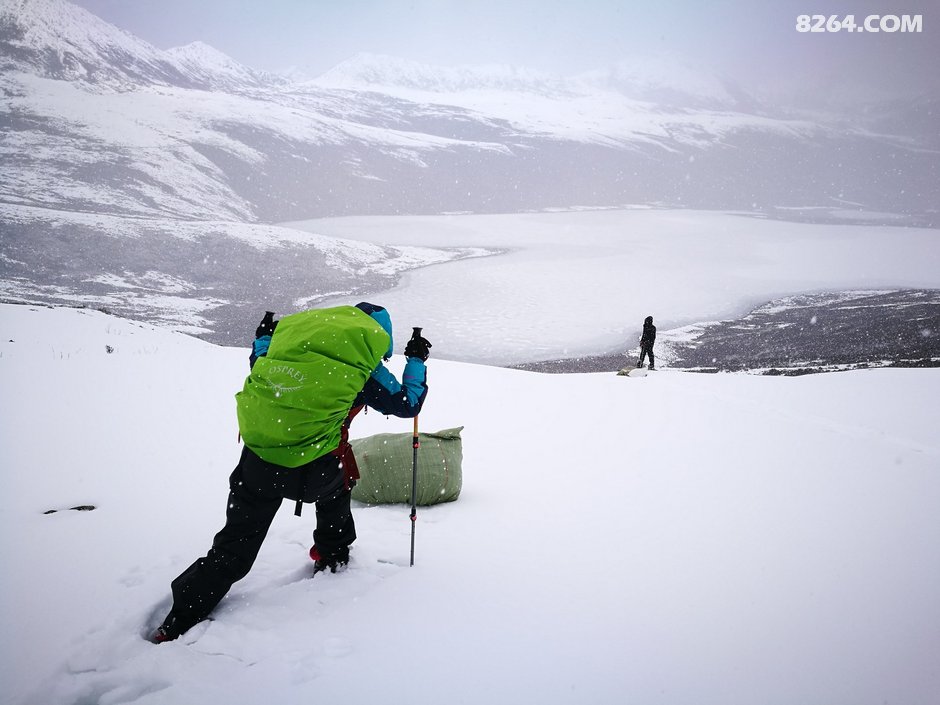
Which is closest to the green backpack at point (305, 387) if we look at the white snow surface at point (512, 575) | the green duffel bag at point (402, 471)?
the white snow surface at point (512, 575)

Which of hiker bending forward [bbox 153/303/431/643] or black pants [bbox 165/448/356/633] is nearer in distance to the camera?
hiker bending forward [bbox 153/303/431/643]

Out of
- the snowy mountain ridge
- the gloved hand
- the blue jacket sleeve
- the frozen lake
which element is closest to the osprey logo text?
the blue jacket sleeve

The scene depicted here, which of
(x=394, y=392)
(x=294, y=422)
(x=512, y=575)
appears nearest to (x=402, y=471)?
(x=512, y=575)

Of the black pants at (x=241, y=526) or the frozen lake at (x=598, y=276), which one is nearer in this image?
the black pants at (x=241, y=526)

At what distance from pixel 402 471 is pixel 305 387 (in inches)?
79.1

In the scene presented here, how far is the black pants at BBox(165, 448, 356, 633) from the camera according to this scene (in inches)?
114

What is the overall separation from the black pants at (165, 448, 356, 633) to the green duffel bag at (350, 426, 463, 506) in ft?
5.19

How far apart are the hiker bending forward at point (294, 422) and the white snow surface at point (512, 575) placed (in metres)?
0.28

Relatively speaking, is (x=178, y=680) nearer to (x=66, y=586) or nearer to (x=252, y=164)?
(x=66, y=586)

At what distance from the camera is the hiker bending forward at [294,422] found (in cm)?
280

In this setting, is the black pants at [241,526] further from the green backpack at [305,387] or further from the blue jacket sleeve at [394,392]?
the blue jacket sleeve at [394,392]

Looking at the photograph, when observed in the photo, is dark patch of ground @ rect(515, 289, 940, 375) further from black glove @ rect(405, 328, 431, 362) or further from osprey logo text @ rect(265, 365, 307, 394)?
osprey logo text @ rect(265, 365, 307, 394)

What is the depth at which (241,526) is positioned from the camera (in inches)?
116

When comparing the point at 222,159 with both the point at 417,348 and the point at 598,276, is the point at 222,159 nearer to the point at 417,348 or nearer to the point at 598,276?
the point at 598,276
